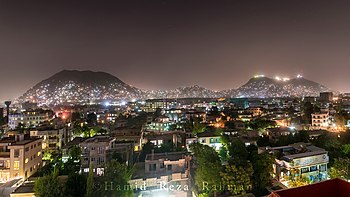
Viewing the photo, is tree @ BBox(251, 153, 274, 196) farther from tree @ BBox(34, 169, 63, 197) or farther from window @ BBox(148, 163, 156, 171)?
tree @ BBox(34, 169, 63, 197)

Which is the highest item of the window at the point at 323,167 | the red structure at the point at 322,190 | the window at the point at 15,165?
the red structure at the point at 322,190

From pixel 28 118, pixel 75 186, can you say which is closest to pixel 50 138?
pixel 75 186

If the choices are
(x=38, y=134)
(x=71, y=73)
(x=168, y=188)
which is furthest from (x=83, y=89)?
(x=168, y=188)

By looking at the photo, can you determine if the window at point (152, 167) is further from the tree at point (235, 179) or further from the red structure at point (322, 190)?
the red structure at point (322, 190)

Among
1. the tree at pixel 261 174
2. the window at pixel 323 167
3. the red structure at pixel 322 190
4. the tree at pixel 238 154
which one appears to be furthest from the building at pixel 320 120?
the red structure at pixel 322 190

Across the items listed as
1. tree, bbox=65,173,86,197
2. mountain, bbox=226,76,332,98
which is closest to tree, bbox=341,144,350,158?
tree, bbox=65,173,86,197

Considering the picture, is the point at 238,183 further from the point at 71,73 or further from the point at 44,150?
the point at 71,73
